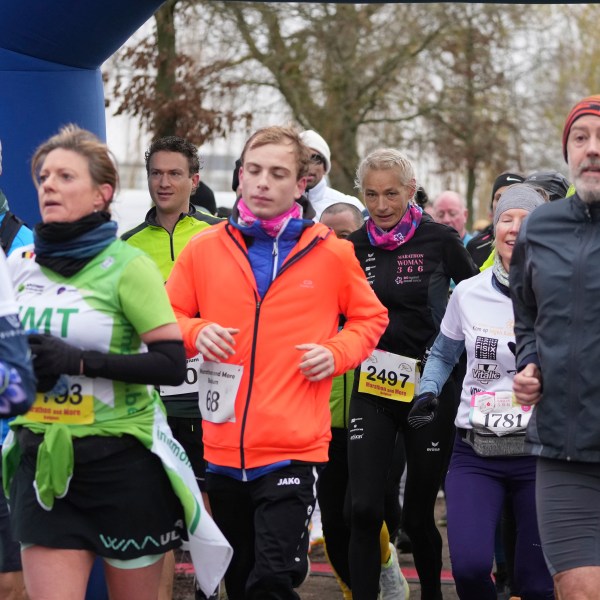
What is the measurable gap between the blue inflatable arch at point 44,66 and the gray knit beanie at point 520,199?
190cm

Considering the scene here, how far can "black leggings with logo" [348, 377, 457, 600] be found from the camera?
599cm

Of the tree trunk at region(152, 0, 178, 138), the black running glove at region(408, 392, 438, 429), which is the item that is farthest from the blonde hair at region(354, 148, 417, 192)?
the tree trunk at region(152, 0, 178, 138)

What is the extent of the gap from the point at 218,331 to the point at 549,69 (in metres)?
23.4

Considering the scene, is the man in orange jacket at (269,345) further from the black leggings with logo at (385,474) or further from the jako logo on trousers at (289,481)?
the black leggings with logo at (385,474)

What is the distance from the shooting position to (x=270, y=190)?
4.94 m

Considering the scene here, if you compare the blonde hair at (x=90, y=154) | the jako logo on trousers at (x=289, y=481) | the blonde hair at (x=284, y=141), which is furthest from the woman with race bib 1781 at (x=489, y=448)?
the blonde hair at (x=90, y=154)

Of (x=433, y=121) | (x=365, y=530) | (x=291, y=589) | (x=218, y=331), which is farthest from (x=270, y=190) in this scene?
(x=433, y=121)

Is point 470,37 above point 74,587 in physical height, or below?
above

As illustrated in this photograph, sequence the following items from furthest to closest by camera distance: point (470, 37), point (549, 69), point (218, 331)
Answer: point (549, 69), point (470, 37), point (218, 331)

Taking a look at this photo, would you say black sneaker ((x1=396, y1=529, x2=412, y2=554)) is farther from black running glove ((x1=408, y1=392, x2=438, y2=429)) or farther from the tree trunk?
the tree trunk

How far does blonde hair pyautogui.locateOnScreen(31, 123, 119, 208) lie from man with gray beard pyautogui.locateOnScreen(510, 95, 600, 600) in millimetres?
1412

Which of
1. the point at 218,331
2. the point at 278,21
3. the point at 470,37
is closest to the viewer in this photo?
the point at 218,331

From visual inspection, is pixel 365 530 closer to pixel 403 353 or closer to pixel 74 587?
pixel 403 353

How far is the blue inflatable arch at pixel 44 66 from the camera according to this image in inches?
234
